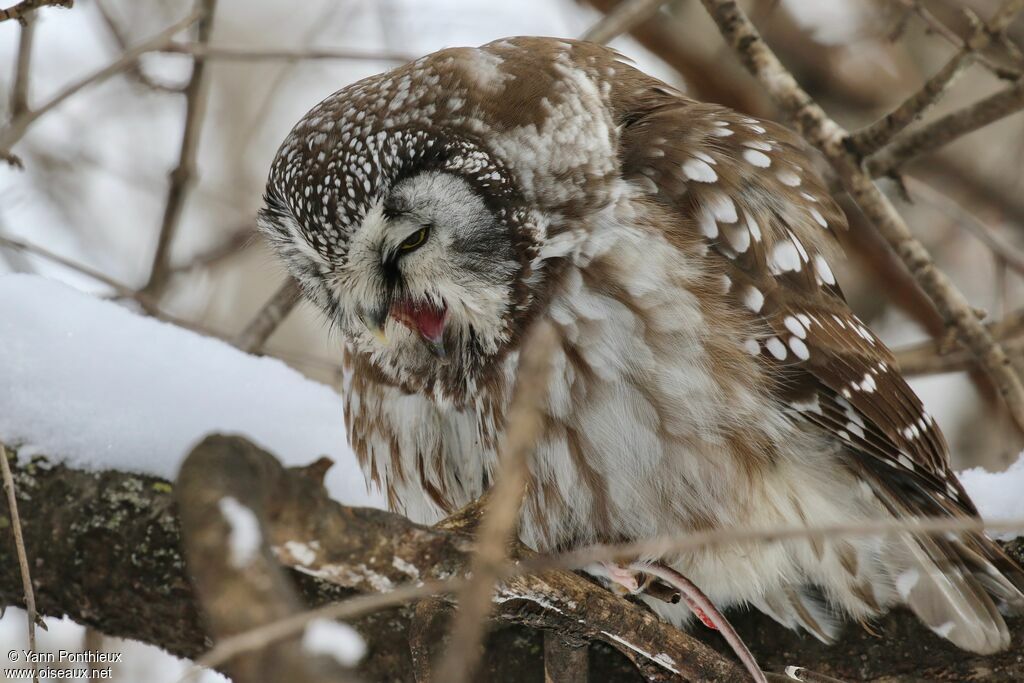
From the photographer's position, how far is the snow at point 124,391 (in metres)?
2.51

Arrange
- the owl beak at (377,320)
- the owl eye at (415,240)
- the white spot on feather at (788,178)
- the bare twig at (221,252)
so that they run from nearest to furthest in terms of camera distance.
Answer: the owl eye at (415,240), the owl beak at (377,320), the white spot on feather at (788,178), the bare twig at (221,252)

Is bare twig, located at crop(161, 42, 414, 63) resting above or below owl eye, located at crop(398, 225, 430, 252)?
above

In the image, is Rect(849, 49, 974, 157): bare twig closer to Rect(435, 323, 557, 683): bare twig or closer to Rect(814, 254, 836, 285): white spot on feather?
Rect(814, 254, 836, 285): white spot on feather

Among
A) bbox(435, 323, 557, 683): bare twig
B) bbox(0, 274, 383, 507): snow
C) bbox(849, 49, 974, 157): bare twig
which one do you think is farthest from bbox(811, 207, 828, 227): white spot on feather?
bbox(435, 323, 557, 683): bare twig

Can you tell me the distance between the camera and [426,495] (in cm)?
287

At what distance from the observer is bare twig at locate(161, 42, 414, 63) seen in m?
3.41

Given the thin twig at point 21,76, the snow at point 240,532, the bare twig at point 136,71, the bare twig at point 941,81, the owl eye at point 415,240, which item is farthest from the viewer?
the bare twig at point 136,71

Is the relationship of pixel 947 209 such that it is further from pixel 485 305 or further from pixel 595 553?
pixel 595 553

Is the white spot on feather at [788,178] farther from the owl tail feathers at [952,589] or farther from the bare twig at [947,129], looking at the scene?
the owl tail feathers at [952,589]

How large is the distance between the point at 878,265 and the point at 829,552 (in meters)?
2.65

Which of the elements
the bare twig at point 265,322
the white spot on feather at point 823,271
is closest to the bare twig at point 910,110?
the white spot on feather at point 823,271

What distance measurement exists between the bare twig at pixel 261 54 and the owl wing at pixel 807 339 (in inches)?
50.4

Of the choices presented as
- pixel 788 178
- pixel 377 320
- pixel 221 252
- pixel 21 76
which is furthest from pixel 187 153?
pixel 788 178

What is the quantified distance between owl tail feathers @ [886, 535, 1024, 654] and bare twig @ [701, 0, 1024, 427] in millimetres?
592
